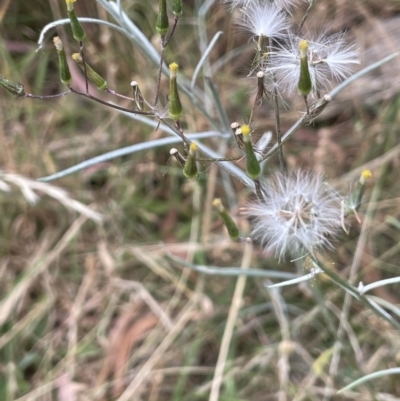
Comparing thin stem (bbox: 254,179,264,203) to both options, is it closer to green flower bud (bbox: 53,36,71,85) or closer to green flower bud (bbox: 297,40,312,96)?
green flower bud (bbox: 297,40,312,96)

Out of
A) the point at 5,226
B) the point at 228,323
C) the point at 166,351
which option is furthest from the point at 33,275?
the point at 228,323

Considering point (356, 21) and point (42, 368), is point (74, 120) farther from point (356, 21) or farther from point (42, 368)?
point (356, 21)

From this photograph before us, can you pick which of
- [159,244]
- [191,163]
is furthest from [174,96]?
[159,244]

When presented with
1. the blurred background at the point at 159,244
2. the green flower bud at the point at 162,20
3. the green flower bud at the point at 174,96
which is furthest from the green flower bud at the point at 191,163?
the blurred background at the point at 159,244

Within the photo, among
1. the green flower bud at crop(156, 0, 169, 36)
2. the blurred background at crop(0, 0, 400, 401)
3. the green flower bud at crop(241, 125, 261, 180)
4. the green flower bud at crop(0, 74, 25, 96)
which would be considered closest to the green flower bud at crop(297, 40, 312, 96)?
the green flower bud at crop(241, 125, 261, 180)

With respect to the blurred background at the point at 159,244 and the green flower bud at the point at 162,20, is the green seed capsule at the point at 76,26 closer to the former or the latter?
the green flower bud at the point at 162,20

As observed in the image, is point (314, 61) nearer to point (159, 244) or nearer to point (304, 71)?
point (304, 71)
